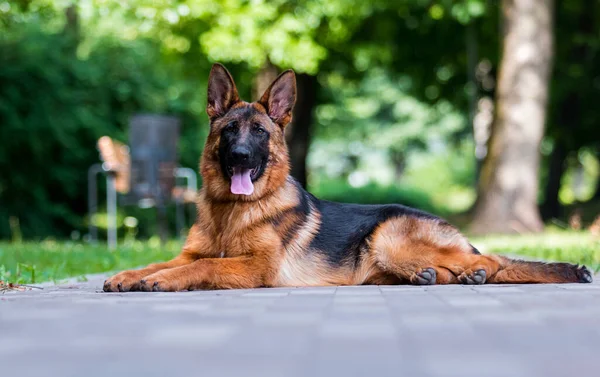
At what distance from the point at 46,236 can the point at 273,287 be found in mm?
16014

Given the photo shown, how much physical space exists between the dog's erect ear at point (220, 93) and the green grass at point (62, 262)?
210 cm

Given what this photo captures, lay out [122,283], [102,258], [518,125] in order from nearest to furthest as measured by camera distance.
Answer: [122,283]
[102,258]
[518,125]

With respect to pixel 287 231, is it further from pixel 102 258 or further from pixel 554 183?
pixel 554 183

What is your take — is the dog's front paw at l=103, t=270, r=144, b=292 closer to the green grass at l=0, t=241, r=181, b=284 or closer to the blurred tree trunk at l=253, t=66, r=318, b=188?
the green grass at l=0, t=241, r=181, b=284

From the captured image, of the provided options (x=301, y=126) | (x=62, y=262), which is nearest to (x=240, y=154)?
(x=62, y=262)

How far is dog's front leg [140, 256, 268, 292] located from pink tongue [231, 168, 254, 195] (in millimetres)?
532

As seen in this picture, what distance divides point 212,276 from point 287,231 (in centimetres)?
75

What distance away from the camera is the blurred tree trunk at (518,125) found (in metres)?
17.4

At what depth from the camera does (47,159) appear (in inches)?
845

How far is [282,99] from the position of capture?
6973 millimetres

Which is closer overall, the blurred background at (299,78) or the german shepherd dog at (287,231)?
the german shepherd dog at (287,231)

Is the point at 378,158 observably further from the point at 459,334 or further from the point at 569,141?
the point at 459,334

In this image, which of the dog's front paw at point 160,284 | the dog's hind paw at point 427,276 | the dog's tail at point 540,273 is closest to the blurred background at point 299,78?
the dog's tail at point 540,273

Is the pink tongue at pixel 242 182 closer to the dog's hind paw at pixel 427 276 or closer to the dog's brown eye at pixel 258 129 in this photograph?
the dog's brown eye at pixel 258 129
